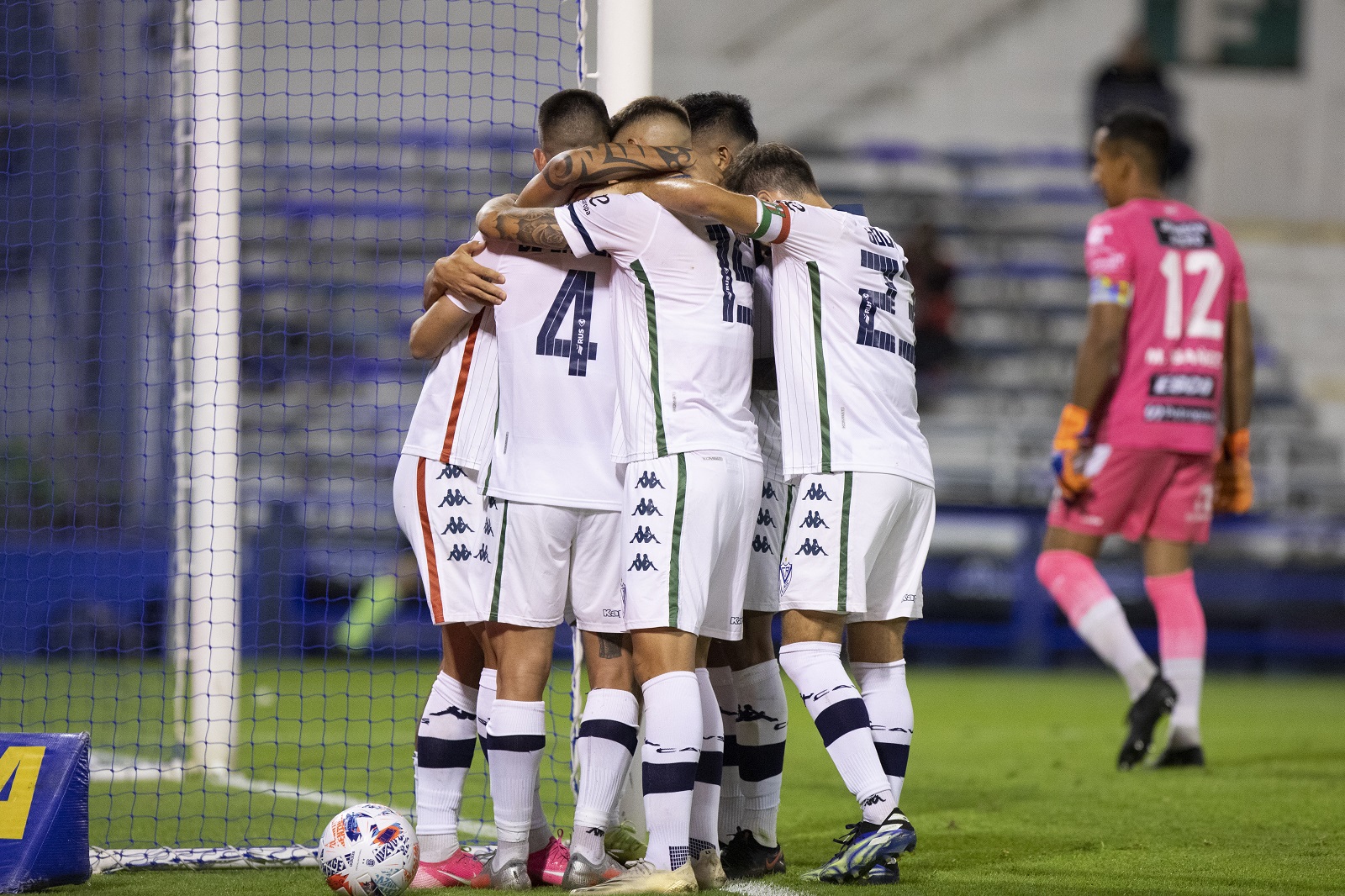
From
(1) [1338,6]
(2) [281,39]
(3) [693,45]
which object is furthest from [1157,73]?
(2) [281,39]

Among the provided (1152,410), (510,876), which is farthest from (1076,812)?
(510,876)

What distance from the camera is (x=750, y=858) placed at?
4.06m

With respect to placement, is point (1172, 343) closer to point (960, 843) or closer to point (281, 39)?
point (960, 843)

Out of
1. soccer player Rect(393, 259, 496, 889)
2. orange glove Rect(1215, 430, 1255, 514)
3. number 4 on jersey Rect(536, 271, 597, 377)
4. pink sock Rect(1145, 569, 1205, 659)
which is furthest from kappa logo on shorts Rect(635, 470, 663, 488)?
orange glove Rect(1215, 430, 1255, 514)

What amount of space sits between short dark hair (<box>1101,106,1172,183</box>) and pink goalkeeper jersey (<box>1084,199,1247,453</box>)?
0.99ft

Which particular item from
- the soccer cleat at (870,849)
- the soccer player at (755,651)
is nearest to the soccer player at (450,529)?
the soccer player at (755,651)

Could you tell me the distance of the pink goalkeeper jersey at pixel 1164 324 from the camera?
6.50 meters

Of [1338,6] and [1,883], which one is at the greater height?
[1338,6]

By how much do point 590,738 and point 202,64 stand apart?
344 centimetres

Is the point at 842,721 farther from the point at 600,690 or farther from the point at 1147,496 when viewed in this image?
the point at 1147,496

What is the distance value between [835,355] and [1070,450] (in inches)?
113

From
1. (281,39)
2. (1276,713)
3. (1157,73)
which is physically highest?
(1157,73)

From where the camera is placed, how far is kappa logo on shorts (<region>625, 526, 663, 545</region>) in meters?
3.63

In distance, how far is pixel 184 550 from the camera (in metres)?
6.03
